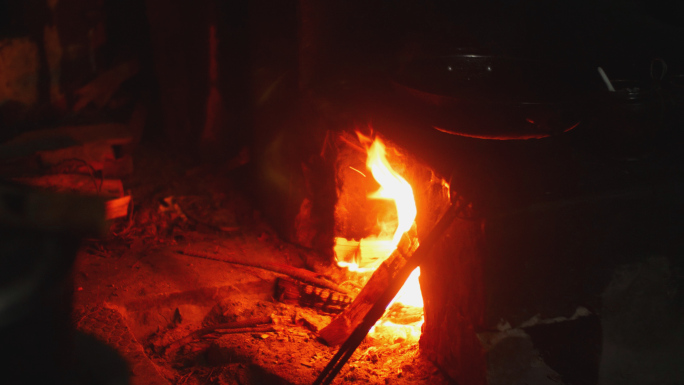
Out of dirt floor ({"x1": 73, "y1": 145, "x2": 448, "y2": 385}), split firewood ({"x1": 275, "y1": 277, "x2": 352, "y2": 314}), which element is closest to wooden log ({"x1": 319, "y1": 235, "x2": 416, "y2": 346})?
dirt floor ({"x1": 73, "y1": 145, "x2": 448, "y2": 385})

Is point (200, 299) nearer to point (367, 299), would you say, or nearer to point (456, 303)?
point (367, 299)

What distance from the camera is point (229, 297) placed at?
11.8 ft

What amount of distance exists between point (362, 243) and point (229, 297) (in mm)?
970

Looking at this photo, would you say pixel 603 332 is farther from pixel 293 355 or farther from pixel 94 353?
pixel 94 353

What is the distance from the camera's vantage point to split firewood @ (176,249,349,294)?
3.72 metres

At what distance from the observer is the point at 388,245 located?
12.5 feet

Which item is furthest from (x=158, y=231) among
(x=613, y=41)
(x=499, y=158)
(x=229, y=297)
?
(x=613, y=41)

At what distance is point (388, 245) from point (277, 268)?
2.63ft

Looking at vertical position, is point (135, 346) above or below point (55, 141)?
Result: below

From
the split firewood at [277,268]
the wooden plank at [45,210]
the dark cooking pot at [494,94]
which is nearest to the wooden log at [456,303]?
the dark cooking pot at [494,94]

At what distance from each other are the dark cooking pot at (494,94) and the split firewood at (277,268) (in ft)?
4.81

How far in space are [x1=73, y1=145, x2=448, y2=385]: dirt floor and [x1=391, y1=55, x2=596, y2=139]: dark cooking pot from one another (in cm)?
132

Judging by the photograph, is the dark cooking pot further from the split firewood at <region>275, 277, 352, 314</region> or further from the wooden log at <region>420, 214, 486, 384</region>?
the split firewood at <region>275, 277, 352, 314</region>

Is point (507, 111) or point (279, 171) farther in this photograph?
point (279, 171)
